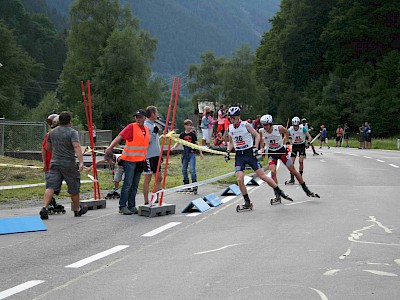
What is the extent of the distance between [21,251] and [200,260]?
2.23 m

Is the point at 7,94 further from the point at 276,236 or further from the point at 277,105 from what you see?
the point at 276,236

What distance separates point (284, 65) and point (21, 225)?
78766mm

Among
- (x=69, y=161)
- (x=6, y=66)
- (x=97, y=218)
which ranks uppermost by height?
(x=6, y=66)

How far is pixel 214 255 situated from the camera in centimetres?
800

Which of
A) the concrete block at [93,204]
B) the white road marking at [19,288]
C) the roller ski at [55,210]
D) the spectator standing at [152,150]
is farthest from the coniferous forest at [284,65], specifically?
the white road marking at [19,288]

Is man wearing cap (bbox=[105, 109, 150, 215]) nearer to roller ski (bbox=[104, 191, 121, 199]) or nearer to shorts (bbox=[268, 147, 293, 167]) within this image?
roller ski (bbox=[104, 191, 121, 199])

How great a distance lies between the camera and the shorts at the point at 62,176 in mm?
11680

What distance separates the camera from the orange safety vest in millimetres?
12344

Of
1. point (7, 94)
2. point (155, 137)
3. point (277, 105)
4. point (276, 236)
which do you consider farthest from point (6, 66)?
point (276, 236)

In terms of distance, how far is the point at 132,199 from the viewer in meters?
12.4

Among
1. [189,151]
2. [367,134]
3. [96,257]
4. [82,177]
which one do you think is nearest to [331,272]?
[96,257]

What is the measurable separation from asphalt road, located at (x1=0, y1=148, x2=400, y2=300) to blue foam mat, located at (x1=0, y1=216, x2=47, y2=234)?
24 cm

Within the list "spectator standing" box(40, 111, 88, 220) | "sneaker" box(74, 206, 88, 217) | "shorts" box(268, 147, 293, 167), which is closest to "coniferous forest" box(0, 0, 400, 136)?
"shorts" box(268, 147, 293, 167)

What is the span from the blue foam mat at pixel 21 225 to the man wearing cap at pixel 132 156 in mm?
1826
